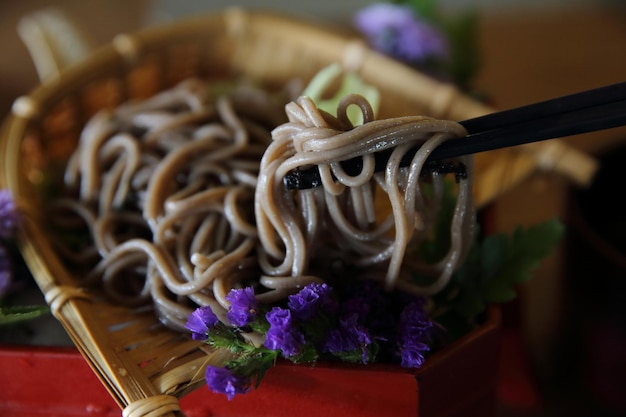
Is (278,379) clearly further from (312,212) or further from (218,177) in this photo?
(218,177)

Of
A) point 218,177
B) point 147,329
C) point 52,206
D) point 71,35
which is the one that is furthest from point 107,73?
point 147,329

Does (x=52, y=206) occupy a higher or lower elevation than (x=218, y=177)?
lower

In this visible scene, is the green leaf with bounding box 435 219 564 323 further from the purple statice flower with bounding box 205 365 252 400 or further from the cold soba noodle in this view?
the purple statice flower with bounding box 205 365 252 400

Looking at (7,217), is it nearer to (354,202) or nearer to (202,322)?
(202,322)

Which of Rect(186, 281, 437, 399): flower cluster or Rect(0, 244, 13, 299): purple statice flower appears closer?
Rect(186, 281, 437, 399): flower cluster

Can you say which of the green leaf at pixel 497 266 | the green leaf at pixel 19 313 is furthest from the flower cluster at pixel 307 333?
the green leaf at pixel 19 313

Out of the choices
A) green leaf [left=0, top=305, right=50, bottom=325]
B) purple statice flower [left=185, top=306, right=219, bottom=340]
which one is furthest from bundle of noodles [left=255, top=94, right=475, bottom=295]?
green leaf [left=0, top=305, right=50, bottom=325]

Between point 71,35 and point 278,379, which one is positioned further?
point 71,35
